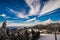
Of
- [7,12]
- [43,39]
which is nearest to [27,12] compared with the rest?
[7,12]

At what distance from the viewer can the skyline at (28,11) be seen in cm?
455

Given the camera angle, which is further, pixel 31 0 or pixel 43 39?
pixel 31 0

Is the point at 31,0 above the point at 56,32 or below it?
above

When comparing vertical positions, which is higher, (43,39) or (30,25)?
(30,25)

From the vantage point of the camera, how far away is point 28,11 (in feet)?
15.1

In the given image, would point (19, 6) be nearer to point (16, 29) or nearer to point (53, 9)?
point (16, 29)

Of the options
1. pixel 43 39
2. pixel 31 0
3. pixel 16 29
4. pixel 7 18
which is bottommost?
pixel 43 39

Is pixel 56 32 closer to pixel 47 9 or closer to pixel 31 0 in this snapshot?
pixel 47 9

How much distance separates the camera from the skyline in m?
4.55

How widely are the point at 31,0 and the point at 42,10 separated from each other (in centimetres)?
47

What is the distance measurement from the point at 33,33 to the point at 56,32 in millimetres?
694

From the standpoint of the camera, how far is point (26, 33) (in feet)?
14.7

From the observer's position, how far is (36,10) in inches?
182

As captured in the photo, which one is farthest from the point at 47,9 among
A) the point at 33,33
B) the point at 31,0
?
the point at 33,33
